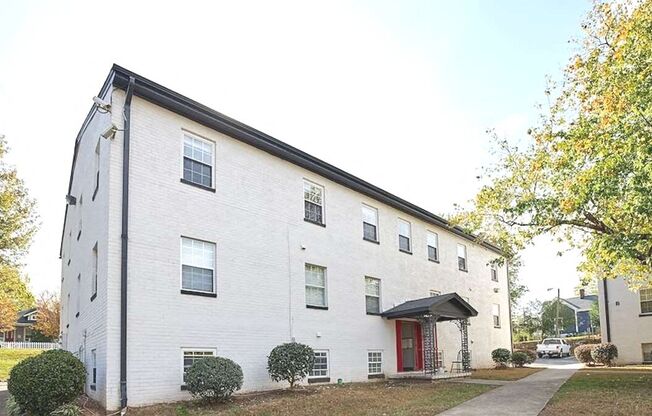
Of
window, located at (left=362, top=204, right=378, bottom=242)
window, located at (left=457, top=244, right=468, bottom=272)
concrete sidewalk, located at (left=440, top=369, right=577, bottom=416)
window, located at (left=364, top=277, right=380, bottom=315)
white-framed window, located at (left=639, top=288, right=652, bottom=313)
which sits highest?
window, located at (left=362, top=204, right=378, bottom=242)

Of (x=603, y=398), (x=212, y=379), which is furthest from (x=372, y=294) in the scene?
(x=212, y=379)

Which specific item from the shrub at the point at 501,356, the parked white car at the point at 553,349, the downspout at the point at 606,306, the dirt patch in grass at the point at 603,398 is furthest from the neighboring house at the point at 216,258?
the parked white car at the point at 553,349

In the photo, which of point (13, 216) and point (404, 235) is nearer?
point (404, 235)

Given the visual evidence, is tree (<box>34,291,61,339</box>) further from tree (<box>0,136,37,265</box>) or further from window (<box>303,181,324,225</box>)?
window (<box>303,181,324,225</box>)

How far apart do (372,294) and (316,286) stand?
A: 3.53 m

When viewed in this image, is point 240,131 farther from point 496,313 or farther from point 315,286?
point 496,313

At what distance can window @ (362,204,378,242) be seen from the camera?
20.8 m

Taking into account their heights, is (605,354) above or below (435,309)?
below

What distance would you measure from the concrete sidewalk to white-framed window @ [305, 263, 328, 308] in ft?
18.5

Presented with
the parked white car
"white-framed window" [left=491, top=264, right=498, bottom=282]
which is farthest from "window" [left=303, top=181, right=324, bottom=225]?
the parked white car

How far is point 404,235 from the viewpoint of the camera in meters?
23.4

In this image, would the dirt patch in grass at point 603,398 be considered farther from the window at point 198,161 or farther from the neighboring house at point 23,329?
the neighboring house at point 23,329

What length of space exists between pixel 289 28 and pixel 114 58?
13.8 feet

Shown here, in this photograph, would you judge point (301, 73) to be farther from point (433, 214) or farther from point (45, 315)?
point (45, 315)
